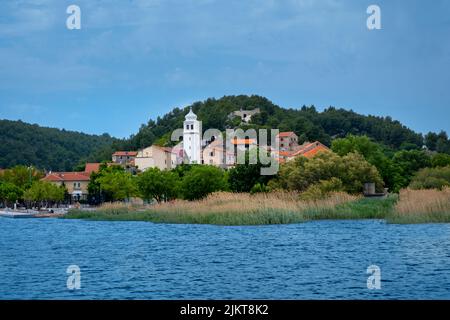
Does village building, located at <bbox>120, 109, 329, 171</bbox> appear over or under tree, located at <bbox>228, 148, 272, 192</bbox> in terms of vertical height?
over

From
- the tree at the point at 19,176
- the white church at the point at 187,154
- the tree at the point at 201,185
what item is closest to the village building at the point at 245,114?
the white church at the point at 187,154

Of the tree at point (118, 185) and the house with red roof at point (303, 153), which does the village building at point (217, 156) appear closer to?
the house with red roof at point (303, 153)

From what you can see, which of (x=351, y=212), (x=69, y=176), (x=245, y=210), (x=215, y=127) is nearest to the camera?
(x=245, y=210)

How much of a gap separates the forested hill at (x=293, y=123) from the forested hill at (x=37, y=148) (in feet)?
34.2

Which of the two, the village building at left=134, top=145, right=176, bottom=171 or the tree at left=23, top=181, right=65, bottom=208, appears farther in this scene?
the village building at left=134, top=145, right=176, bottom=171

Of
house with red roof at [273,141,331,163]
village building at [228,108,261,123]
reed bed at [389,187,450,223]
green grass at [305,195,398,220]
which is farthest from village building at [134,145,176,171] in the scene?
reed bed at [389,187,450,223]

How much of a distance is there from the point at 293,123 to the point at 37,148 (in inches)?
1678

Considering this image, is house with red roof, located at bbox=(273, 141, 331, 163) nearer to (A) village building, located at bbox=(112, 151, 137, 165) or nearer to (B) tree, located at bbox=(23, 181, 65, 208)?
(B) tree, located at bbox=(23, 181, 65, 208)

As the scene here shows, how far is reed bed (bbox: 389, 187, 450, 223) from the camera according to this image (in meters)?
38.7

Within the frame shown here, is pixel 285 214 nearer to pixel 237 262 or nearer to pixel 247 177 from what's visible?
pixel 237 262

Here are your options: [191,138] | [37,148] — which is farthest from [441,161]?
[37,148]

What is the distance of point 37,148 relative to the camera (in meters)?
127

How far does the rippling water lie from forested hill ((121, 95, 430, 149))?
241ft

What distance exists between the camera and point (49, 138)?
133875 millimetres
